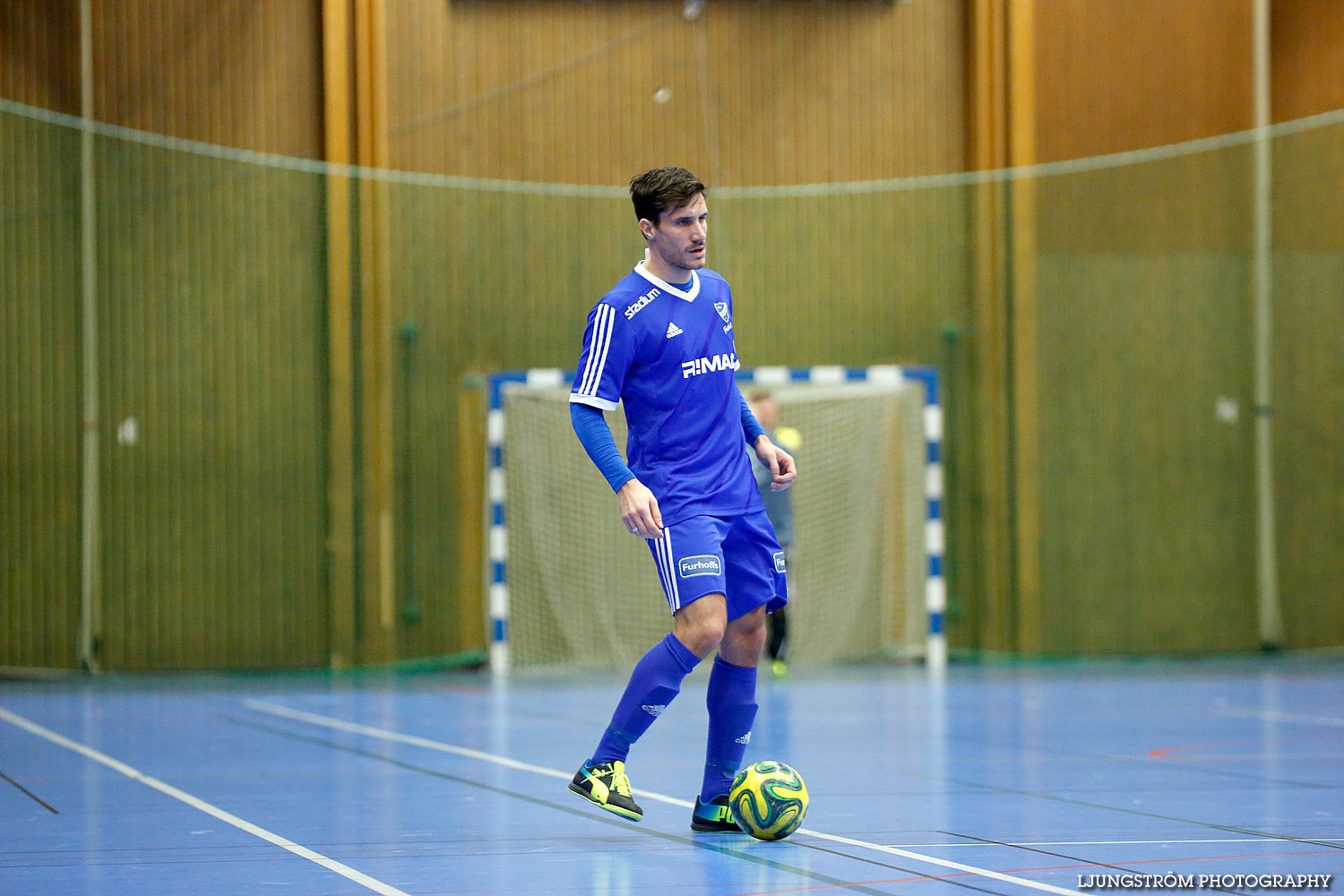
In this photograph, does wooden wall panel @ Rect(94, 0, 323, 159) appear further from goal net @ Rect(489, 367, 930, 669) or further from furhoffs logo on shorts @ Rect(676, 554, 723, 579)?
furhoffs logo on shorts @ Rect(676, 554, 723, 579)

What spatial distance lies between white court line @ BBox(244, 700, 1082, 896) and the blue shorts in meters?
0.66

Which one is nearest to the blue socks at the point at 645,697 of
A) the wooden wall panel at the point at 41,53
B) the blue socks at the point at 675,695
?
the blue socks at the point at 675,695

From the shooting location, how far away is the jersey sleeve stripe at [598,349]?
169 inches

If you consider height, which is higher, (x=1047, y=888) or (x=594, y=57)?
(x=594, y=57)

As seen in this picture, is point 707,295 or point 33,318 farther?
point 33,318

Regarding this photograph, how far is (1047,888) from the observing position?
329 cm

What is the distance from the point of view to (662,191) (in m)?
4.29

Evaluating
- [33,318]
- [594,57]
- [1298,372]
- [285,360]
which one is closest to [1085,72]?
[1298,372]

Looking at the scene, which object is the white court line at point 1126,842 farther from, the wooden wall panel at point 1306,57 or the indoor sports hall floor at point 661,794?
the wooden wall panel at point 1306,57

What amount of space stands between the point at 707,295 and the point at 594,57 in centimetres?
873

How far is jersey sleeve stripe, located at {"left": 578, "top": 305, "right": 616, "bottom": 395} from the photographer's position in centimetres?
430

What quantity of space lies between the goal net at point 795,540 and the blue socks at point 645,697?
7235 millimetres

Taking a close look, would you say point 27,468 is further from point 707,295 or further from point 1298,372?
point 1298,372

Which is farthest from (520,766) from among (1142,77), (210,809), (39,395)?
(1142,77)
